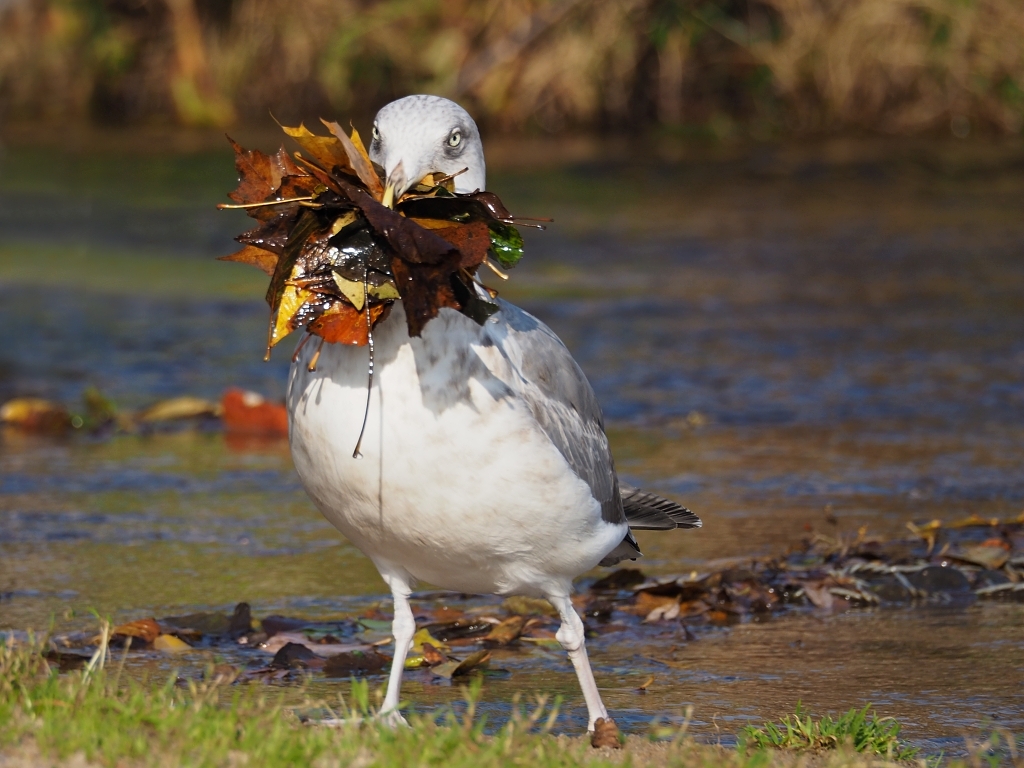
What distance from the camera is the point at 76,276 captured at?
12383 mm

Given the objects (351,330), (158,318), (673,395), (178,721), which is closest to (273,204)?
(351,330)

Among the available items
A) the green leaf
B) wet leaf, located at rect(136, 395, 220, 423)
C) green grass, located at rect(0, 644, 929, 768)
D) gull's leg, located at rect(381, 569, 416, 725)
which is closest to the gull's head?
the green leaf

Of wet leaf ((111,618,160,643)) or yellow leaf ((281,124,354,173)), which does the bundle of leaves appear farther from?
wet leaf ((111,618,160,643))

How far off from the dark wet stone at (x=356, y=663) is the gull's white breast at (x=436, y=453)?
799 mm

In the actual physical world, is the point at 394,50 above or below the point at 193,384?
above

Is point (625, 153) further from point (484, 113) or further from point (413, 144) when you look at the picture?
point (413, 144)

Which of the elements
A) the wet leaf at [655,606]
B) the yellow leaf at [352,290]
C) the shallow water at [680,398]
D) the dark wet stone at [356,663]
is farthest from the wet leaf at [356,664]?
the yellow leaf at [352,290]

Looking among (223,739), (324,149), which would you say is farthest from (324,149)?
(223,739)

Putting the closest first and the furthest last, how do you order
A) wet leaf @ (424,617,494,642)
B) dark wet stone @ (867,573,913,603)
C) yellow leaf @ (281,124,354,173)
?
1. yellow leaf @ (281,124,354,173)
2. wet leaf @ (424,617,494,642)
3. dark wet stone @ (867,573,913,603)

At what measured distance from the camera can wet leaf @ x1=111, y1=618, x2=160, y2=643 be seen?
475 centimetres

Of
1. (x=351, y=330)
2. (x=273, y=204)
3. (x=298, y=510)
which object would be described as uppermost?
(x=273, y=204)

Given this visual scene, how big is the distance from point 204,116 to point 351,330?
752 inches

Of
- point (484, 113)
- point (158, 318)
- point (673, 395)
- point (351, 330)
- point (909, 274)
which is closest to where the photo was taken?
point (351, 330)

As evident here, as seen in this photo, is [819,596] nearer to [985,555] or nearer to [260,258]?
[985,555]
